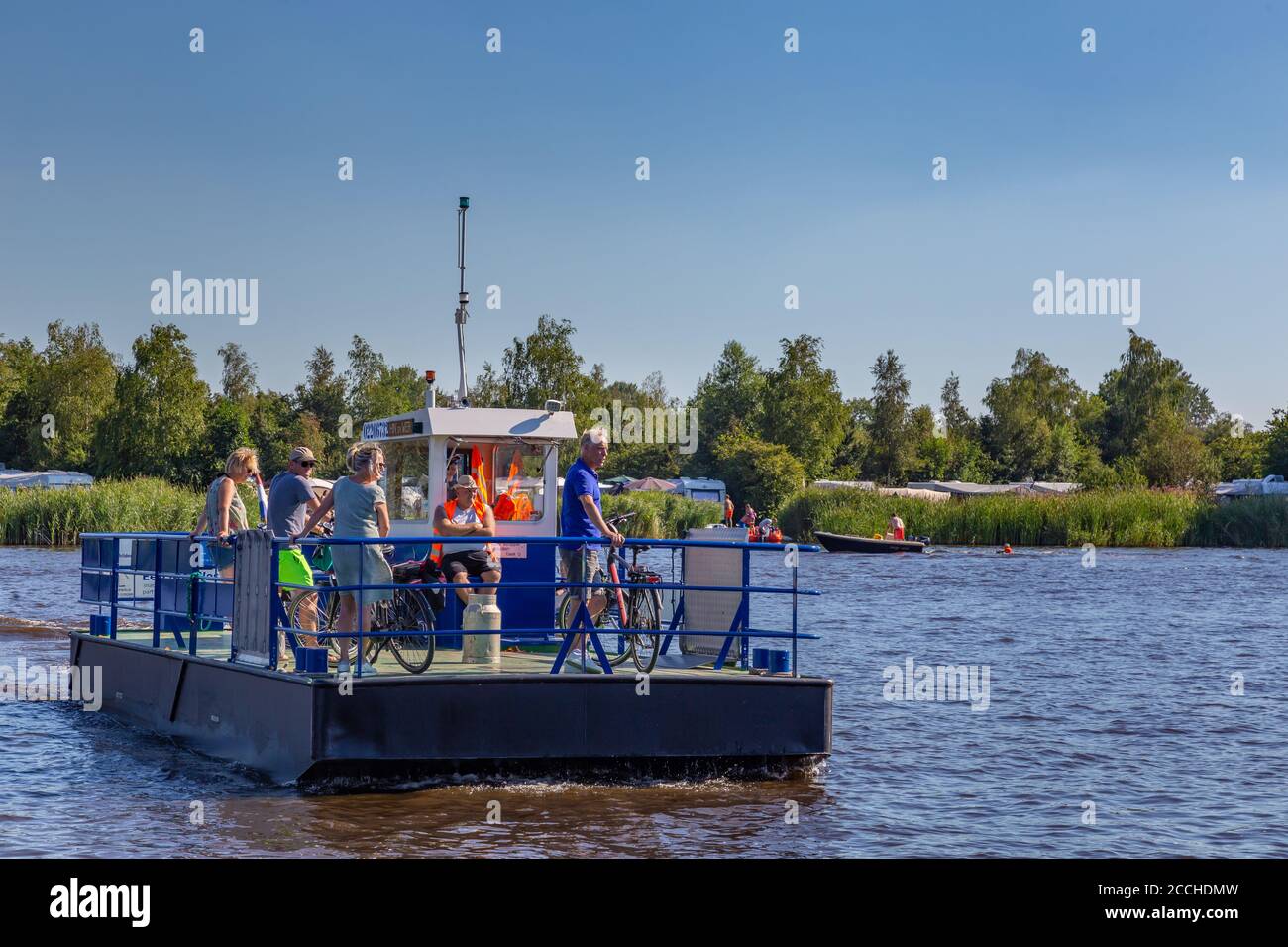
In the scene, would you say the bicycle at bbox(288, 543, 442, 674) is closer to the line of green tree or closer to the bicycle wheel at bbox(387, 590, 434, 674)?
the bicycle wheel at bbox(387, 590, 434, 674)

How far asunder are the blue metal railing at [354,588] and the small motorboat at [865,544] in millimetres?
42219

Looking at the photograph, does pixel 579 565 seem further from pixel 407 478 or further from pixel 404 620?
pixel 407 478

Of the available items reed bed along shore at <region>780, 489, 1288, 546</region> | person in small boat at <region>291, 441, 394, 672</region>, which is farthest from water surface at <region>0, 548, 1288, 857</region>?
reed bed along shore at <region>780, 489, 1288, 546</region>

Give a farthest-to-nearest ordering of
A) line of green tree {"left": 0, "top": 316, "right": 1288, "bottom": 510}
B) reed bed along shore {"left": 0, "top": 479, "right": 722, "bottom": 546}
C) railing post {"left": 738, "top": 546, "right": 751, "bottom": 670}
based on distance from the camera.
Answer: line of green tree {"left": 0, "top": 316, "right": 1288, "bottom": 510}, reed bed along shore {"left": 0, "top": 479, "right": 722, "bottom": 546}, railing post {"left": 738, "top": 546, "right": 751, "bottom": 670}

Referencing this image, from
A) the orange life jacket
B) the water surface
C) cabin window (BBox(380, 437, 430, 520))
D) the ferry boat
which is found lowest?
the water surface

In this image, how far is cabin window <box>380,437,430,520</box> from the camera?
13250 mm

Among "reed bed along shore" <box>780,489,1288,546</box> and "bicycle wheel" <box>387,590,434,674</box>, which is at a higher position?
"reed bed along shore" <box>780,489,1288,546</box>

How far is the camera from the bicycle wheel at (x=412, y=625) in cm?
1117

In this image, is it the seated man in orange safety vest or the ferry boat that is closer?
the ferry boat

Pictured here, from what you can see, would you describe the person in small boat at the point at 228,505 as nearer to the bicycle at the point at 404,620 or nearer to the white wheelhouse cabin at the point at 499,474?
the white wheelhouse cabin at the point at 499,474

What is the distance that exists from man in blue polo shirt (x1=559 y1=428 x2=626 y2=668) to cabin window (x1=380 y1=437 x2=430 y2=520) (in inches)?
84.3

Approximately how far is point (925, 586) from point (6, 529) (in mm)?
32585

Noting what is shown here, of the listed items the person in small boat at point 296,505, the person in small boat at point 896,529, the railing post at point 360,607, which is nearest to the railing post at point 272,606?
the person in small boat at point 296,505
